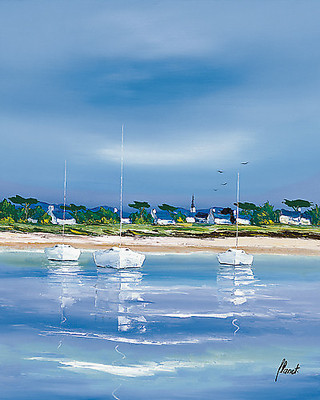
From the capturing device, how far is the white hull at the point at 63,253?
5344 centimetres

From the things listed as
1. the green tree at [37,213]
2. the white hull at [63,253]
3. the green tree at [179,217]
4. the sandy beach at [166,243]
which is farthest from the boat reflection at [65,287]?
the green tree at [179,217]

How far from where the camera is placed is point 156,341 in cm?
1683

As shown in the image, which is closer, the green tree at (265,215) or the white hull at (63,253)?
the white hull at (63,253)

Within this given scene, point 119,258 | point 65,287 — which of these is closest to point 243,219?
point 119,258

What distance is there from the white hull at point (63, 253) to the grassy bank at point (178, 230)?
34.8 meters

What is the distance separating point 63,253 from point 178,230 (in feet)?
135

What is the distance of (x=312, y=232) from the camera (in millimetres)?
91375

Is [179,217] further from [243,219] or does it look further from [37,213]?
[37,213]

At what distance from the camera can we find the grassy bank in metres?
89.7

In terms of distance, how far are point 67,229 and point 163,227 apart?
55.8ft

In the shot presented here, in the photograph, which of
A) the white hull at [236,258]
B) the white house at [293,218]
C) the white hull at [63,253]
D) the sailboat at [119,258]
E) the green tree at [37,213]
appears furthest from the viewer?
the white house at [293,218]

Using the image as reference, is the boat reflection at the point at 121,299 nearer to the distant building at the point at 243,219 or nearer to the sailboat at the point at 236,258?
the sailboat at the point at 236,258

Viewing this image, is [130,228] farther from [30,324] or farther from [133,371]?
[133,371]
